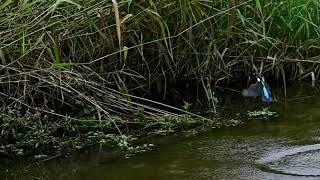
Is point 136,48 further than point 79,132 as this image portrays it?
Yes

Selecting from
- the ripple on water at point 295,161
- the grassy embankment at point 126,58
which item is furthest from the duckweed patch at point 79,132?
the ripple on water at point 295,161

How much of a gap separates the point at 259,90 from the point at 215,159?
1495 millimetres

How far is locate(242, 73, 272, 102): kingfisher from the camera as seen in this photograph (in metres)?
4.64

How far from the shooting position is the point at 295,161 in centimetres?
319

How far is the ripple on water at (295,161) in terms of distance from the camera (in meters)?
3.03

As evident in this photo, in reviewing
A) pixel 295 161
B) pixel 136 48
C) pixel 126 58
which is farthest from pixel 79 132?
pixel 295 161

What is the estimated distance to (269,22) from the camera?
5039 mm

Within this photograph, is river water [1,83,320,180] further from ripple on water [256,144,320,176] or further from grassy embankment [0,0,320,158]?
grassy embankment [0,0,320,158]

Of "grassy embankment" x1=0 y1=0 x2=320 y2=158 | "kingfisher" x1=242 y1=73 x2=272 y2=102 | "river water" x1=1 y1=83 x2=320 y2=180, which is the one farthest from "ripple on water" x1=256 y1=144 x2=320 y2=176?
"kingfisher" x1=242 y1=73 x2=272 y2=102

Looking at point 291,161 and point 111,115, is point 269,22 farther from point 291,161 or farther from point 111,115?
point 291,161

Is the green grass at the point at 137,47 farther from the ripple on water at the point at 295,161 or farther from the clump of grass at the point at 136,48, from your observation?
the ripple on water at the point at 295,161

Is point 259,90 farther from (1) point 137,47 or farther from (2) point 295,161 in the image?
(2) point 295,161

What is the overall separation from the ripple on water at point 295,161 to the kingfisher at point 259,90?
125 cm

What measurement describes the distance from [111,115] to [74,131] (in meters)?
0.30
